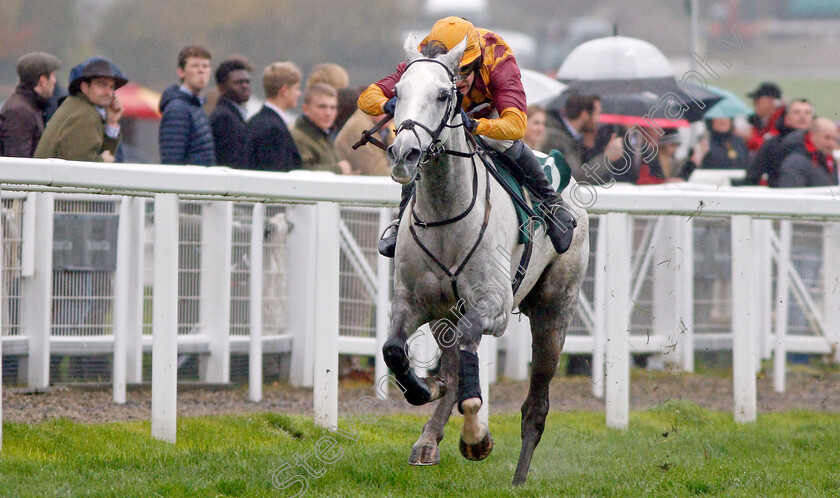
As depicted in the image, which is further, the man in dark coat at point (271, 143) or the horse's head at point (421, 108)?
the man in dark coat at point (271, 143)

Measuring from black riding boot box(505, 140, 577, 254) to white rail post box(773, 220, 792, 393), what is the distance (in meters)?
3.43

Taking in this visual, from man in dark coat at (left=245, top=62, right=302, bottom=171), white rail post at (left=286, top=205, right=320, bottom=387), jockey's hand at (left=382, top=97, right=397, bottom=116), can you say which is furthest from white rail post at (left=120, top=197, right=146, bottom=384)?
jockey's hand at (left=382, top=97, right=397, bottom=116)

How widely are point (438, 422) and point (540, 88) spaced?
19.0ft

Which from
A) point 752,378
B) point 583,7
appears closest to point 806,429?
point 752,378

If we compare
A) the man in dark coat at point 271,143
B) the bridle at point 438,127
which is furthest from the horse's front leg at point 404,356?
the man in dark coat at point 271,143

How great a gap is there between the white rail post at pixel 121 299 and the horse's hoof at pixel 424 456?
8.54ft

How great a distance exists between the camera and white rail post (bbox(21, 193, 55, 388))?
23.7 ft

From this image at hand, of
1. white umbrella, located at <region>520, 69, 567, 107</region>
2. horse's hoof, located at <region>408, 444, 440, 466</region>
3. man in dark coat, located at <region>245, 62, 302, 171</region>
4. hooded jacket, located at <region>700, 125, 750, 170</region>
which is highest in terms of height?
white umbrella, located at <region>520, 69, 567, 107</region>

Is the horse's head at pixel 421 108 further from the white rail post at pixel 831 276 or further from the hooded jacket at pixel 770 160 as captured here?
the hooded jacket at pixel 770 160

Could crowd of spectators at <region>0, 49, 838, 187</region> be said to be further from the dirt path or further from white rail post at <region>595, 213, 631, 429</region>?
the dirt path

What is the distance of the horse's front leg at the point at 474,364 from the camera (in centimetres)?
498

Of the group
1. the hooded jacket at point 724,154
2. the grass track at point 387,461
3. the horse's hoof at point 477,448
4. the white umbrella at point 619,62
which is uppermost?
the white umbrella at point 619,62

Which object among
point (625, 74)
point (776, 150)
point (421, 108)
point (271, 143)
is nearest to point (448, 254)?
point (421, 108)

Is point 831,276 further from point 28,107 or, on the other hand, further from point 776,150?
point 28,107
